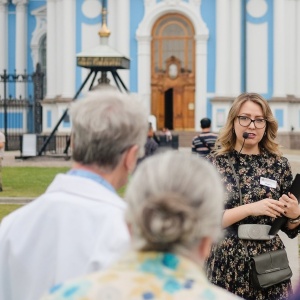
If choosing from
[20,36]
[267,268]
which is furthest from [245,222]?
[20,36]

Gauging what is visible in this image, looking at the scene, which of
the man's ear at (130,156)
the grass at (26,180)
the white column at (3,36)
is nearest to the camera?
the man's ear at (130,156)

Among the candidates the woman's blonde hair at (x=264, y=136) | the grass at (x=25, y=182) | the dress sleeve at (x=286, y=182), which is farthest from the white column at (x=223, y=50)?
the dress sleeve at (x=286, y=182)

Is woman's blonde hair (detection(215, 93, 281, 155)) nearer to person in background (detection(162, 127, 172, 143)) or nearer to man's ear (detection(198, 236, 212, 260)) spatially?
man's ear (detection(198, 236, 212, 260))

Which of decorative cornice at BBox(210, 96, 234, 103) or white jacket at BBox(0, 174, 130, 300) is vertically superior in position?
decorative cornice at BBox(210, 96, 234, 103)

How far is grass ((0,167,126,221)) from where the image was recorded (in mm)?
17078

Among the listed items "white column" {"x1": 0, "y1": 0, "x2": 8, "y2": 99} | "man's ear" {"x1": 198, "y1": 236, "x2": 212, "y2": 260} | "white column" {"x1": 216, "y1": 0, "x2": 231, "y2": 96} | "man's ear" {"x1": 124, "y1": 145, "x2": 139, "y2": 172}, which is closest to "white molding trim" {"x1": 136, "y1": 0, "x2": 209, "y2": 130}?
"white column" {"x1": 216, "y1": 0, "x2": 231, "y2": 96}

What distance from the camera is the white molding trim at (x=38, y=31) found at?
41.7 metres

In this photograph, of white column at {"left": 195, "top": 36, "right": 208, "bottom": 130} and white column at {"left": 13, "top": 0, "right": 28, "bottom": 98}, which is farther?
white column at {"left": 13, "top": 0, "right": 28, "bottom": 98}

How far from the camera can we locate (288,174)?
18.0 feet

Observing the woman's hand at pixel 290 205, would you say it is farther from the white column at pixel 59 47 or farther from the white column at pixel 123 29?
the white column at pixel 59 47

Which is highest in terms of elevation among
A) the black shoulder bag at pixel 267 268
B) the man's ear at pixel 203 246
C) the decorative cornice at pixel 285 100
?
the decorative cornice at pixel 285 100

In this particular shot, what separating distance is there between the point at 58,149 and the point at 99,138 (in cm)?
3075

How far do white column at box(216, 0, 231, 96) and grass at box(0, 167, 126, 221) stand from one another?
444 inches

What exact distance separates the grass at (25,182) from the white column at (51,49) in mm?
12883
